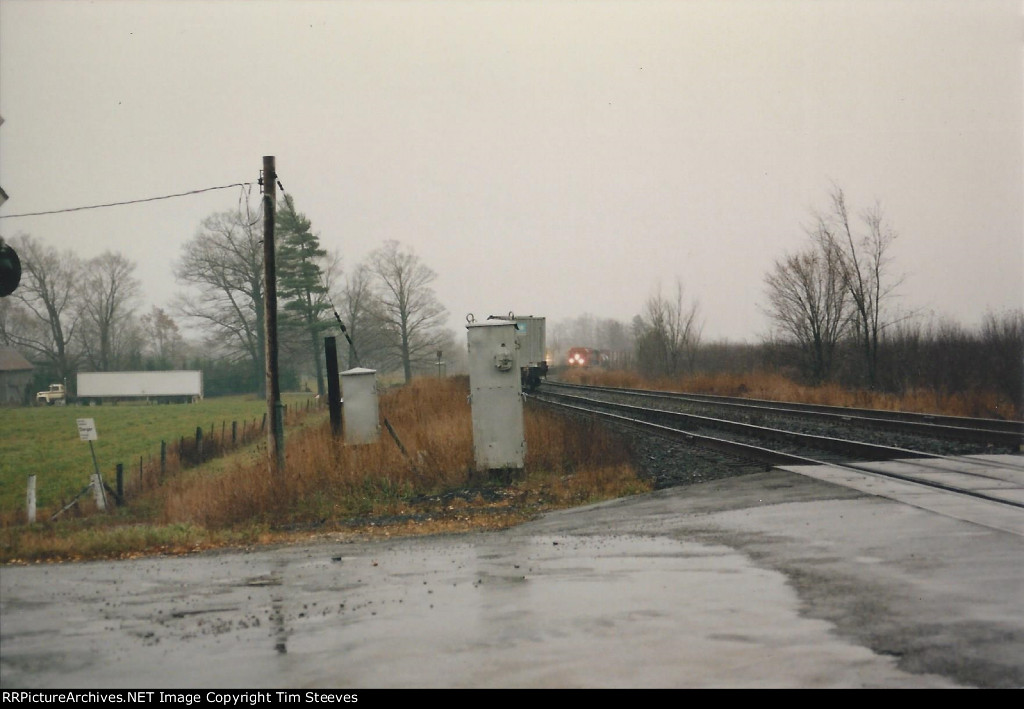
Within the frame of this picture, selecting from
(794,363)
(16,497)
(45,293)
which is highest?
(45,293)

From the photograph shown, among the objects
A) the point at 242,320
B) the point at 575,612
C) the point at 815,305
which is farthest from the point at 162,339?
the point at 575,612

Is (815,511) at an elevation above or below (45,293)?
below

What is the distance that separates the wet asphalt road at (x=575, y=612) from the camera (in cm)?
450

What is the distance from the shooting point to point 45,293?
3753 centimetres

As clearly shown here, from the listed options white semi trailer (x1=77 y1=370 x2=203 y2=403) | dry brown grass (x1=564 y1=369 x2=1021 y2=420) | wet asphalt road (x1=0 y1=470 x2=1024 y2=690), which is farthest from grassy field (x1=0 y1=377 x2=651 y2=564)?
white semi trailer (x1=77 y1=370 x2=203 y2=403)

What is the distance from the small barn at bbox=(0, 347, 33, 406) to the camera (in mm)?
39506

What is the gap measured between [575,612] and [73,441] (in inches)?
1365

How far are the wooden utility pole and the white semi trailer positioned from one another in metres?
34.7

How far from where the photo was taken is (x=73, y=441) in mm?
35375

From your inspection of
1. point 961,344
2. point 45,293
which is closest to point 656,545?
point 961,344

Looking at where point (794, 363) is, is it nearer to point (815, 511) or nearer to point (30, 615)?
point (815, 511)

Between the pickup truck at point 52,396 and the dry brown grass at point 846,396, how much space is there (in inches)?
1201
